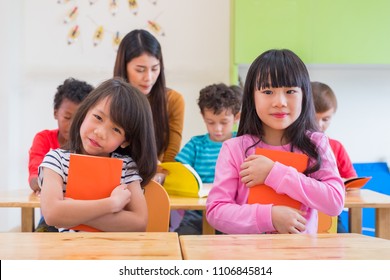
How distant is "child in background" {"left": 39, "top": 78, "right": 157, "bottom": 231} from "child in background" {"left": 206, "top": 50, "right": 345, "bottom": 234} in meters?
0.20

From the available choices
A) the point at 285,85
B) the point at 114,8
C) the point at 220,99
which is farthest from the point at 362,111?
the point at 285,85

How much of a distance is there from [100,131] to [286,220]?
1.64 feet

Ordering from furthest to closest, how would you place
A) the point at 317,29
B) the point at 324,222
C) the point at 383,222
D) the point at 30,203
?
the point at 317,29, the point at 383,222, the point at 30,203, the point at 324,222

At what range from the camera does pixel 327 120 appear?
2.29m

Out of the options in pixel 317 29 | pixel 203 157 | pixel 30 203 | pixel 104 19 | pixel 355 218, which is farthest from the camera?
pixel 104 19

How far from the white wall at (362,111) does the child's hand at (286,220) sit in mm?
2180

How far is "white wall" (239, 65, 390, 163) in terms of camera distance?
327cm

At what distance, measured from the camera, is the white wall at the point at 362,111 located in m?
3.27

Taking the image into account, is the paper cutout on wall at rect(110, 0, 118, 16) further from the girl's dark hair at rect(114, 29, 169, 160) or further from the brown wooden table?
the brown wooden table

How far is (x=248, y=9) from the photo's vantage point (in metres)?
2.95

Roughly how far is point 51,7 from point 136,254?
279 cm

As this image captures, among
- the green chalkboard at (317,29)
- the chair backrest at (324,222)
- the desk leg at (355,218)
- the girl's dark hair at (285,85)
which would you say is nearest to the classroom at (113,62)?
the green chalkboard at (317,29)

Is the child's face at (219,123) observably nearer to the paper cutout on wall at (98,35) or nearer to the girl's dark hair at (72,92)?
the girl's dark hair at (72,92)

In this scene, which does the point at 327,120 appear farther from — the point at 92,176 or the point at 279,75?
the point at 92,176
